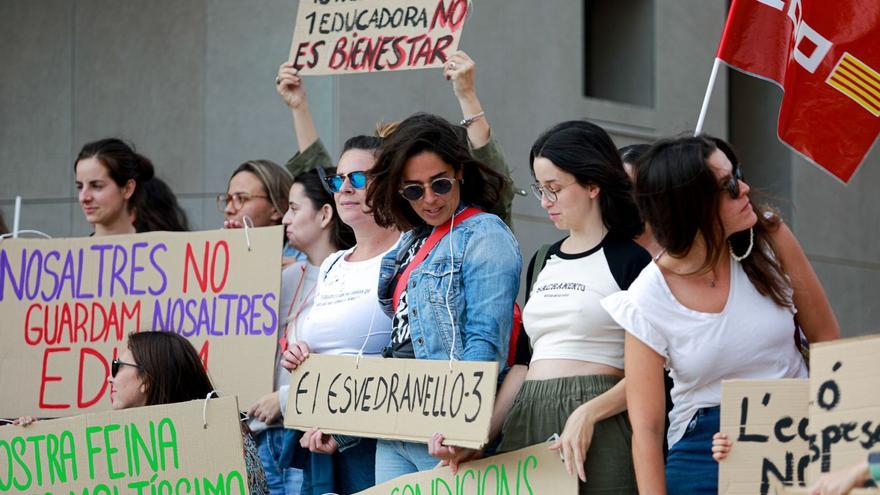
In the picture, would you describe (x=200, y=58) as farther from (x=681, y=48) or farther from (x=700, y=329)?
(x=700, y=329)

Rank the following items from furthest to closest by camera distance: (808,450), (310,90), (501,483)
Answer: (310,90) → (501,483) → (808,450)

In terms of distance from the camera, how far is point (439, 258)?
4.58 meters

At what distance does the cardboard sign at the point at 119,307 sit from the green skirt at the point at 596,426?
5.13ft

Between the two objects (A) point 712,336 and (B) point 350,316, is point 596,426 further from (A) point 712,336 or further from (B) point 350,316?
(B) point 350,316

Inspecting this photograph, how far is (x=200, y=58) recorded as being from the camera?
32.3 ft

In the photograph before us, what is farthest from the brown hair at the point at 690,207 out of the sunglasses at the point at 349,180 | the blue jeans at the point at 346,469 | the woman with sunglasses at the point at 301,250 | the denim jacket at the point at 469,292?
the woman with sunglasses at the point at 301,250

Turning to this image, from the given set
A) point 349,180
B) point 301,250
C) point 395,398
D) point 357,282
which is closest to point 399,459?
point 395,398

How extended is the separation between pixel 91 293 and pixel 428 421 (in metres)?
2.12

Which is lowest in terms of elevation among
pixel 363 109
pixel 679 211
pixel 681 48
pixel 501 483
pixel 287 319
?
pixel 501 483

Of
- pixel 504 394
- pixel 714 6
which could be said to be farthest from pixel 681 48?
pixel 504 394

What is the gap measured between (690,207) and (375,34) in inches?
93.6

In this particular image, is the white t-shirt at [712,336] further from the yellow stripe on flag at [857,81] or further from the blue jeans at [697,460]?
the yellow stripe on flag at [857,81]

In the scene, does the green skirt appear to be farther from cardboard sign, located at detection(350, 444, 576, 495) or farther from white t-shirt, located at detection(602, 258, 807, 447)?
white t-shirt, located at detection(602, 258, 807, 447)

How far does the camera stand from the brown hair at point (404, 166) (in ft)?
15.2
